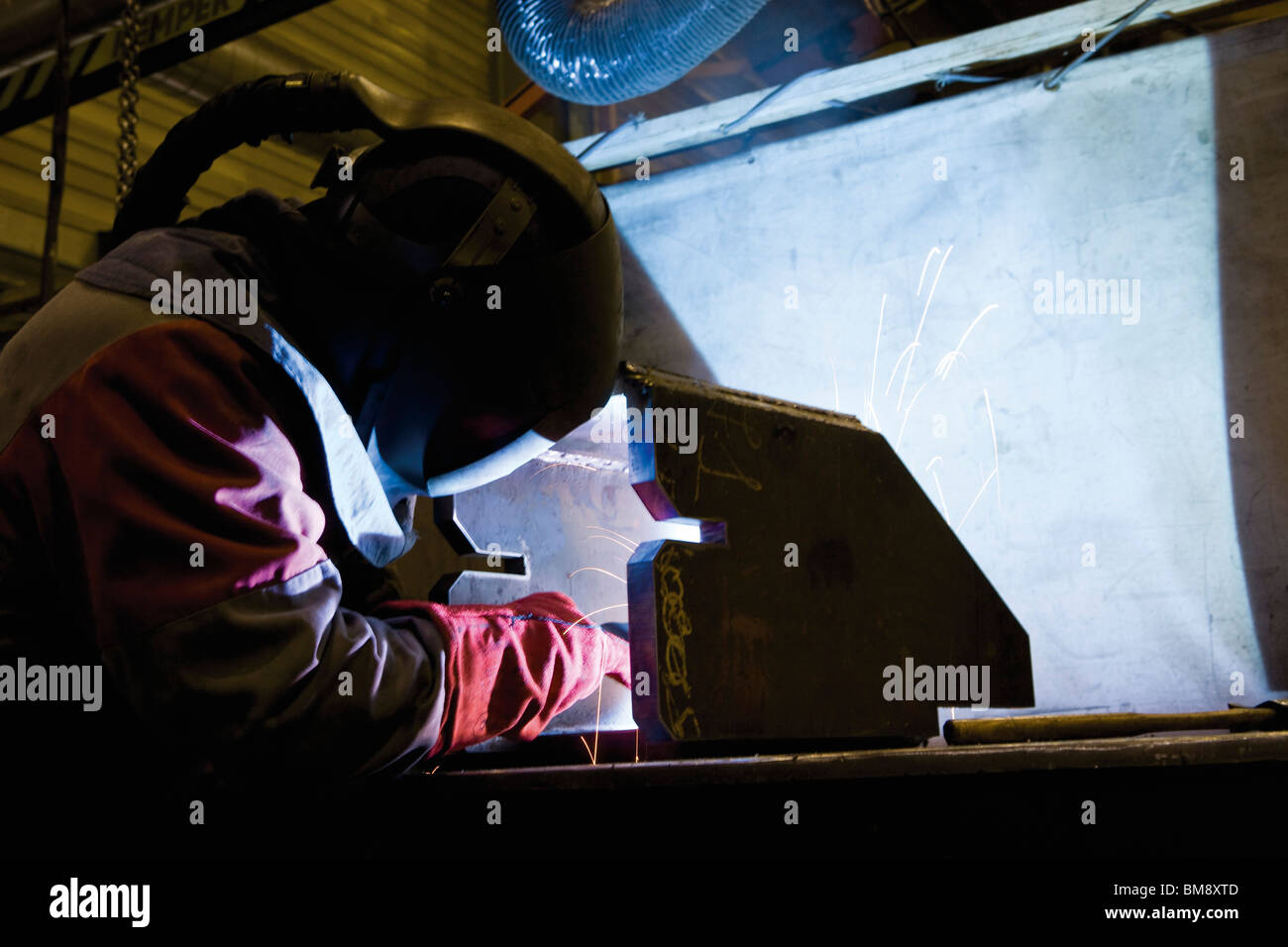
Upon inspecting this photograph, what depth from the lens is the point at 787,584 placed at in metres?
1.35

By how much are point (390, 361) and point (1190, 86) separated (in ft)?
8.93

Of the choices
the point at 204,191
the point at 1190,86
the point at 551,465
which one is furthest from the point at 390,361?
the point at 204,191

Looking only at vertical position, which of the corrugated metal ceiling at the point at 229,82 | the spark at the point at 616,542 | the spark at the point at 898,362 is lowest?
the spark at the point at 616,542

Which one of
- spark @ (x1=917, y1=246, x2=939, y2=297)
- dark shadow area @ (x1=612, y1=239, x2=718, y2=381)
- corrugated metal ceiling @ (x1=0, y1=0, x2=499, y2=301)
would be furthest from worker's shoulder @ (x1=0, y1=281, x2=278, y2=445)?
corrugated metal ceiling @ (x1=0, y1=0, x2=499, y2=301)

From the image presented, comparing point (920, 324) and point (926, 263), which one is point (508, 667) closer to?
point (920, 324)

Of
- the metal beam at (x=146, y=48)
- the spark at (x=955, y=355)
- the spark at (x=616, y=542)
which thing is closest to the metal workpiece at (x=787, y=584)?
the spark at (x=616, y=542)

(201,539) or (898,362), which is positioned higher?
(898,362)

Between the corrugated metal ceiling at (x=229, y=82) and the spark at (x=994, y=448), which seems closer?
the spark at (x=994, y=448)

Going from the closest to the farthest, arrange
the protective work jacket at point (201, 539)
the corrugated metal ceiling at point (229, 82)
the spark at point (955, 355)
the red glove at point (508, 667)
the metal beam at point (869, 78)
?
1. the protective work jacket at point (201, 539)
2. the red glove at point (508, 667)
3. the metal beam at point (869, 78)
4. the spark at point (955, 355)
5. the corrugated metal ceiling at point (229, 82)

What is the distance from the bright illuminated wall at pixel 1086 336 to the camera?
275cm

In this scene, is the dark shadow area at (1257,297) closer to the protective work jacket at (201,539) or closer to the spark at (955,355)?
the spark at (955,355)

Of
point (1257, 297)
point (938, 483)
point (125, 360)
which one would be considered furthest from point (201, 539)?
point (1257, 297)

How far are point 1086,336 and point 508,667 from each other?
240cm

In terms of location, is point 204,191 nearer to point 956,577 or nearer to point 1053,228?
point 1053,228
